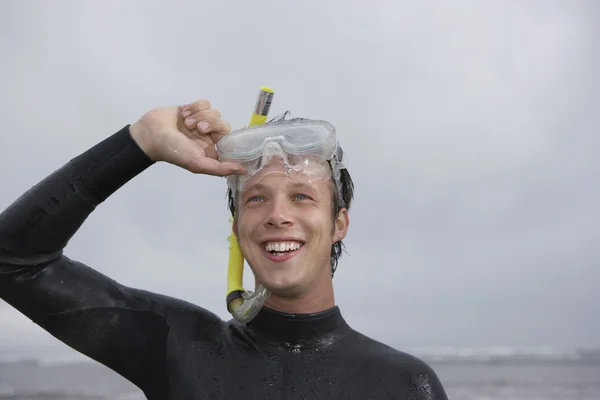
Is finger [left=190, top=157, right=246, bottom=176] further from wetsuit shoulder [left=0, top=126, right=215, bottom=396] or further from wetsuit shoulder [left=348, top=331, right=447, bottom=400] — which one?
wetsuit shoulder [left=348, top=331, right=447, bottom=400]

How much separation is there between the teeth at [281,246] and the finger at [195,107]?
0.63 metres

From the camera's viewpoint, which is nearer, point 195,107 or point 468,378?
point 195,107

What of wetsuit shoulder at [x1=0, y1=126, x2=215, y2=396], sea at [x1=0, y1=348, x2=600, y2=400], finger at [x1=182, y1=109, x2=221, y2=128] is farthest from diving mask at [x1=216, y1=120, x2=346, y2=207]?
sea at [x1=0, y1=348, x2=600, y2=400]

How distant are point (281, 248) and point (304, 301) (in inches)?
11.5

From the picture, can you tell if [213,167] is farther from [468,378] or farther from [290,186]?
[468,378]

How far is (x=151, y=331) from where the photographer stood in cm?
302

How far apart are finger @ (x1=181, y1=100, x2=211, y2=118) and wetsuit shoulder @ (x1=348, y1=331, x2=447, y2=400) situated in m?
1.22

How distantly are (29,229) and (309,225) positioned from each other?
1.12 m

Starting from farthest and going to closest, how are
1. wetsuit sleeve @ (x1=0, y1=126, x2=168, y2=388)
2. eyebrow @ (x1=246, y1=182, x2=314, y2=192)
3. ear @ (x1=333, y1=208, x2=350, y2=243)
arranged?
ear @ (x1=333, y1=208, x2=350, y2=243) → eyebrow @ (x1=246, y1=182, x2=314, y2=192) → wetsuit sleeve @ (x1=0, y1=126, x2=168, y2=388)

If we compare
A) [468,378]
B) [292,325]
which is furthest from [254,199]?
[468,378]

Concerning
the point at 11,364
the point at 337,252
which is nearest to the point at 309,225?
the point at 337,252

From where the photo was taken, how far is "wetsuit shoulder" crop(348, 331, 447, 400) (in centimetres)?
297

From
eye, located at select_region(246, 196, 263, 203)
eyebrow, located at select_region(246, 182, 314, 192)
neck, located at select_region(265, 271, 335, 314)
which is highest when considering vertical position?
eyebrow, located at select_region(246, 182, 314, 192)

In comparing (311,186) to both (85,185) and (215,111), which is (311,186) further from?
(85,185)
